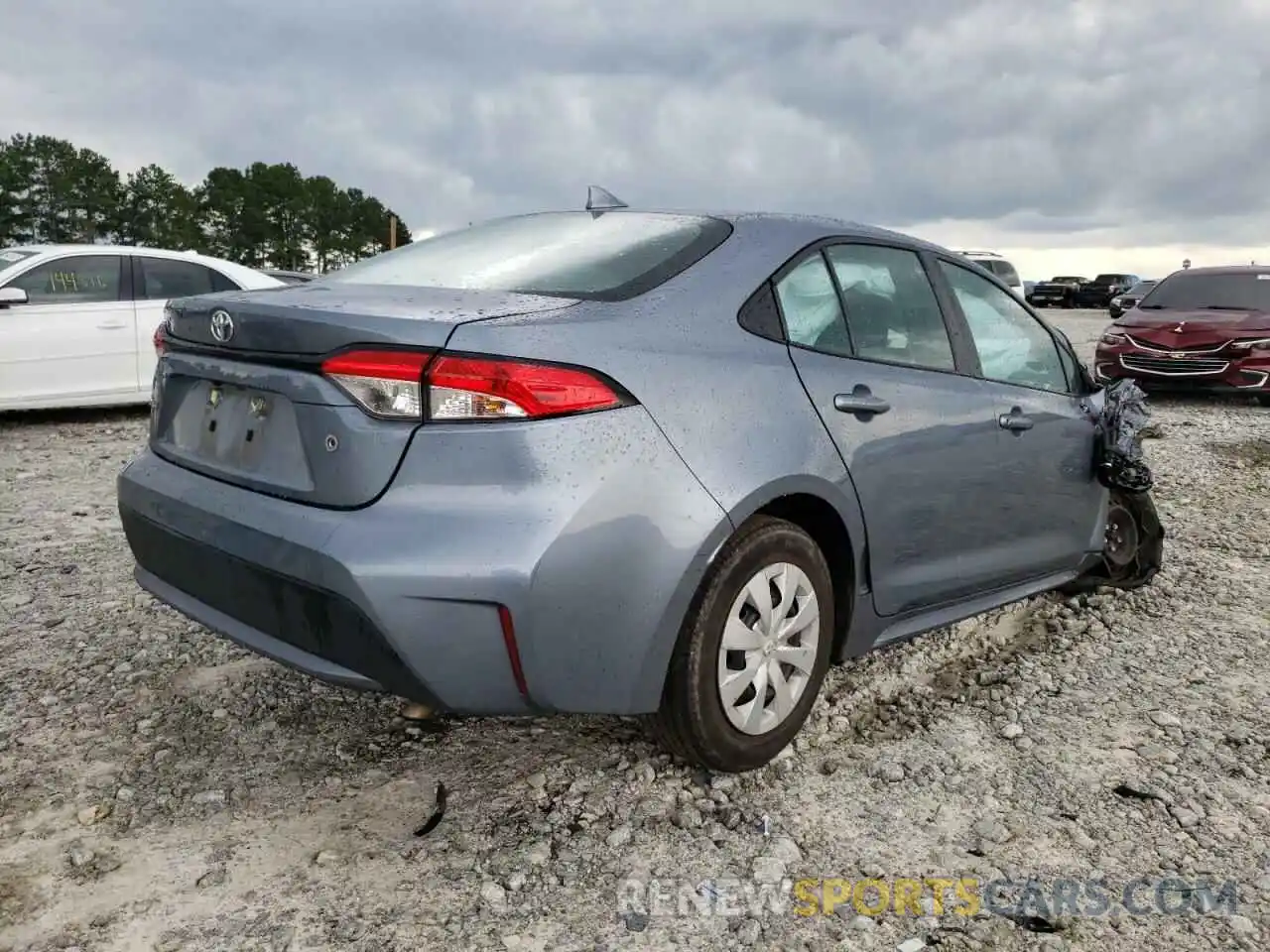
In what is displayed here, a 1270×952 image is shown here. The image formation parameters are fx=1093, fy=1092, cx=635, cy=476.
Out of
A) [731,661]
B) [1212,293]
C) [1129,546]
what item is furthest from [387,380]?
[1212,293]

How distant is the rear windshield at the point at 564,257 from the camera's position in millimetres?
2727

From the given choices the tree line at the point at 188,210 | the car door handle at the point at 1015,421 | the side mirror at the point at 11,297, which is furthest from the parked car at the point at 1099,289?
the tree line at the point at 188,210

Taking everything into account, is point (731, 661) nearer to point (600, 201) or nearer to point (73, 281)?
point (600, 201)

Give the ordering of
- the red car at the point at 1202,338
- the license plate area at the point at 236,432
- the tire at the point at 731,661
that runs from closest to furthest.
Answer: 1. the license plate area at the point at 236,432
2. the tire at the point at 731,661
3. the red car at the point at 1202,338

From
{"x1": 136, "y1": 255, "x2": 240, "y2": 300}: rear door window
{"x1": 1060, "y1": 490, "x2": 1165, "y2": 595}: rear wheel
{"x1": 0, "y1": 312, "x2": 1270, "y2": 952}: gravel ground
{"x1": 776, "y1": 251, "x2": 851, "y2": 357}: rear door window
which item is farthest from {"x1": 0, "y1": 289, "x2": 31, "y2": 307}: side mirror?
{"x1": 1060, "y1": 490, "x2": 1165, "y2": 595}: rear wheel

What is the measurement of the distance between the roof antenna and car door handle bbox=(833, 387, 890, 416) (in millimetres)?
987

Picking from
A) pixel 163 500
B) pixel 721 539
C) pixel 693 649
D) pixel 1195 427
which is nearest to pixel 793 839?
pixel 693 649

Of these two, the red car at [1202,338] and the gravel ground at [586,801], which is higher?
the red car at [1202,338]

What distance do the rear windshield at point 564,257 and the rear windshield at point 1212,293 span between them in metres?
10.3

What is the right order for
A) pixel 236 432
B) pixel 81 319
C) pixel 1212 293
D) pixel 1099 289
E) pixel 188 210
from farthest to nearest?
pixel 188 210, pixel 1099 289, pixel 1212 293, pixel 81 319, pixel 236 432

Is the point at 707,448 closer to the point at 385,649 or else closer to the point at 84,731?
the point at 385,649

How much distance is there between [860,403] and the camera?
2.99m

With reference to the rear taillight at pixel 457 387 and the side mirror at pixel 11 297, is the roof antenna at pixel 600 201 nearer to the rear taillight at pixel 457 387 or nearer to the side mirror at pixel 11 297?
the rear taillight at pixel 457 387

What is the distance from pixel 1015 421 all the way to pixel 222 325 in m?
2.47
